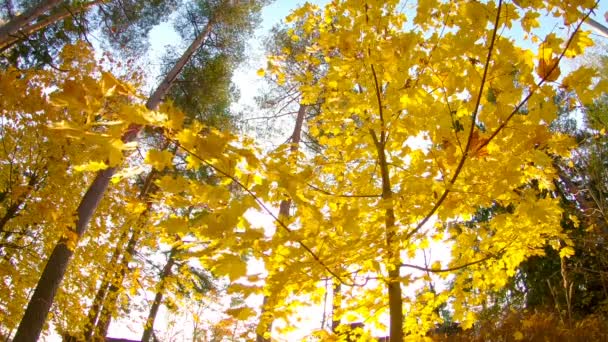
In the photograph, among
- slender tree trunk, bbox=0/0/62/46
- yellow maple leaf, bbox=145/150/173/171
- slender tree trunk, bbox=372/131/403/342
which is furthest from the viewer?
slender tree trunk, bbox=0/0/62/46

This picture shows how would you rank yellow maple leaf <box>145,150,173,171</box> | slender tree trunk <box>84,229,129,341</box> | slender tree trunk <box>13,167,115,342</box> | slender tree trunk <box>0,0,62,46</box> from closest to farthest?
1. yellow maple leaf <box>145,150,173,171</box>
2. slender tree trunk <box>13,167,115,342</box>
3. slender tree trunk <box>0,0,62,46</box>
4. slender tree trunk <box>84,229,129,341</box>

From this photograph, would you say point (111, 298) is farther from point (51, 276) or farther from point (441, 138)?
point (441, 138)

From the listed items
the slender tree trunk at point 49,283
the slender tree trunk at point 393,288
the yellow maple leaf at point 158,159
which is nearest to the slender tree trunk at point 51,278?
the slender tree trunk at point 49,283

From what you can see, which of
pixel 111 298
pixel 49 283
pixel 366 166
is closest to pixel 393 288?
pixel 366 166

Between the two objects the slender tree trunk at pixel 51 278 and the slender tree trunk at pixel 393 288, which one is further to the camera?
the slender tree trunk at pixel 51 278

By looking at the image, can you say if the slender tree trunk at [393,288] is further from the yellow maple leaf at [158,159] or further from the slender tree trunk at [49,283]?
the slender tree trunk at [49,283]

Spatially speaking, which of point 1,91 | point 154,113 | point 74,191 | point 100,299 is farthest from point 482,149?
point 100,299

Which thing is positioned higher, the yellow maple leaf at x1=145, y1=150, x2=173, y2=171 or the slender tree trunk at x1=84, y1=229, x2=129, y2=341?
the slender tree trunk at x1=84, y1=229, x2=129, y2=341

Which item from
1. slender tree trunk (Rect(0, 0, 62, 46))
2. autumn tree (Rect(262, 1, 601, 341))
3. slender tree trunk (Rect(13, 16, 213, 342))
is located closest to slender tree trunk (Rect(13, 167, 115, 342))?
slender tree trunk (Rect(13, 16, 213, 342))

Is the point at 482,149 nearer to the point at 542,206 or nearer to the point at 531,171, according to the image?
the point at 542,206

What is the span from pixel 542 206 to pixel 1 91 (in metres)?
5.50

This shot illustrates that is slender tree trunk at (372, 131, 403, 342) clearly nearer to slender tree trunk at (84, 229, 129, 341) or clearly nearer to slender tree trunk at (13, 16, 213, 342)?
slender tree trunk at (13, 16, 213, 342)

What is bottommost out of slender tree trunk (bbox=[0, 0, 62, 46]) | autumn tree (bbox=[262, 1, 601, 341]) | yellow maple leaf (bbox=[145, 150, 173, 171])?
yellow maple leaf (bbox=[145, 150, 173, 171])

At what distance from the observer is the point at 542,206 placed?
4.83 feet
